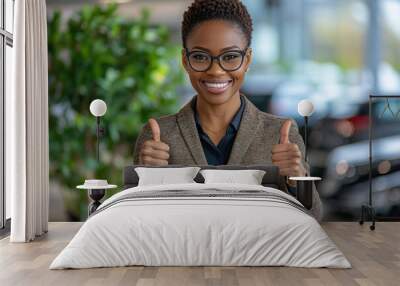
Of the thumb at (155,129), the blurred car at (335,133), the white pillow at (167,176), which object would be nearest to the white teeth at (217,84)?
the thumb at (155,129)

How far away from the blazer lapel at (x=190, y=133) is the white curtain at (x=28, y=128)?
1450 mm

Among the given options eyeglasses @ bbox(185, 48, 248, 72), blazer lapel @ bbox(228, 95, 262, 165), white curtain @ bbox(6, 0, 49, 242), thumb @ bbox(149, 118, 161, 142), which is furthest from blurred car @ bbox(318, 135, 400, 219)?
white curtain @ bbox(6, 0, 49, 242)

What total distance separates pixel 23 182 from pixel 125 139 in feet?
5.23

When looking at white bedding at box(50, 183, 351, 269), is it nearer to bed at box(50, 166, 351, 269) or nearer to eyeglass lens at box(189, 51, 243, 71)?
bed at box(50, 166, 351, 269)

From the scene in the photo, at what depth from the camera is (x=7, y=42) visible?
261 inches

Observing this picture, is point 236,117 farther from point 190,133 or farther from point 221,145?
point 190,133

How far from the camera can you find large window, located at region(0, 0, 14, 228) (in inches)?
255

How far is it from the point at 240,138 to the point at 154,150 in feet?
3.05

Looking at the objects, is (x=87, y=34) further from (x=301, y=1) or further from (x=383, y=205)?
(x=383, y=205)

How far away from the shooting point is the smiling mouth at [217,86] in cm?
695

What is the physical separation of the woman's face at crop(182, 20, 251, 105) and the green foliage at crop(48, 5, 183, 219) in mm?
237

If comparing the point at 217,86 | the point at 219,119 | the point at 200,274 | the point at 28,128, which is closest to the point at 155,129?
the point at 219,119

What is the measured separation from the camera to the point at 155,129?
713 centimetres

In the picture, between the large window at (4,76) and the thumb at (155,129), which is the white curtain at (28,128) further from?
the thumb at (155,129)
